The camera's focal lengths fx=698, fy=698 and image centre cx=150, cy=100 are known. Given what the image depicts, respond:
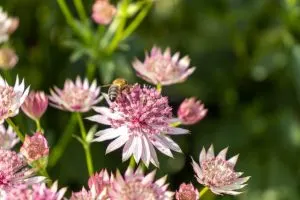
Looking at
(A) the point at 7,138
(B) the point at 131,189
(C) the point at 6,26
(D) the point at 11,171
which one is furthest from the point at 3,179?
(C) the point at 6,26

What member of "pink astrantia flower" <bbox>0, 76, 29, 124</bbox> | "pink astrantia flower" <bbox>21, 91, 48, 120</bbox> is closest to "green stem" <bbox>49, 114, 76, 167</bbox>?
"pink astrantia flower" <bbox>21, 91, 48, 120</bbox>

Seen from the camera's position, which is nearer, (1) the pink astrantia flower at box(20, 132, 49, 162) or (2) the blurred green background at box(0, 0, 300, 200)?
(1) the pink astrantia flower at box(20, 132, 49, 162)

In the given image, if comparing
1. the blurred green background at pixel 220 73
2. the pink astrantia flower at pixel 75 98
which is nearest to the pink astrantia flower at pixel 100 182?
the pink astrantia flower at pixel 75 98

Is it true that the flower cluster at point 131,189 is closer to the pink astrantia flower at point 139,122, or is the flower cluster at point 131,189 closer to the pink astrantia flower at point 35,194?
the pink astrantia flower at point 35,194

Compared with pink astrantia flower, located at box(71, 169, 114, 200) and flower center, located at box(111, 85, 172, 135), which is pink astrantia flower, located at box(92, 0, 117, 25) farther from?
pink astrantia flower, located at box(71, 169, 114, 200)

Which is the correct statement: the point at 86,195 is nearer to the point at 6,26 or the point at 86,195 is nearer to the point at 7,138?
the point at 7,138
